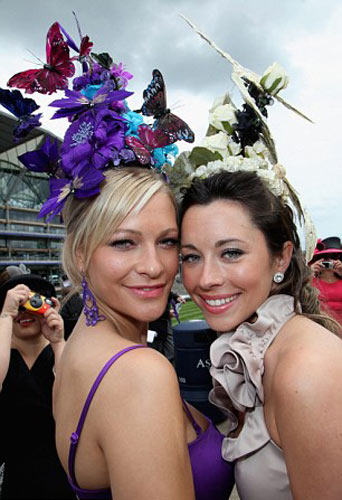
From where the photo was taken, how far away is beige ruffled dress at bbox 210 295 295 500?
4.73ft

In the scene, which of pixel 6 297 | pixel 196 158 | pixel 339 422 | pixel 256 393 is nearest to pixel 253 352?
pixel 256 393

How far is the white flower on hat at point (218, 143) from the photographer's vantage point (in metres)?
2.03

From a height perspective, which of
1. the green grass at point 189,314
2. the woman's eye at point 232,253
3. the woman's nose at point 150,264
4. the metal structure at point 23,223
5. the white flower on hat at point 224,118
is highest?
the metal structure at point 23,223

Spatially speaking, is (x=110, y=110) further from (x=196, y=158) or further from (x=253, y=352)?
(x=253, y=352)

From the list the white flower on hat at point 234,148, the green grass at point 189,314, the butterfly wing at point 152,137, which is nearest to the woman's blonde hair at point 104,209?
the butterfly wing at point 152,137

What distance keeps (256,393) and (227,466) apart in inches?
14.9

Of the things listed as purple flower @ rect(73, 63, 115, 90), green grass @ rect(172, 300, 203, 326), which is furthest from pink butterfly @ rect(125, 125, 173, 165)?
green grass @ rect(172, 300, 203, 326)

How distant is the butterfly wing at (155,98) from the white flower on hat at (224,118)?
0.30 m

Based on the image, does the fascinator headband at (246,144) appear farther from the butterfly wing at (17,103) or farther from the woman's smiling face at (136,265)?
the butterfly wing at (17,103)

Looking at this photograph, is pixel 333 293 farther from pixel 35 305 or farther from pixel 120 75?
pixel 120 75

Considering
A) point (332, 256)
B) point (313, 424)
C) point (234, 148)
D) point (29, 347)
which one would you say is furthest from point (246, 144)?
point (332, 256)

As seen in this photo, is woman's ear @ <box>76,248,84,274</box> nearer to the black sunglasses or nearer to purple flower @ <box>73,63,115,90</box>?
purple flower @ <box>73,63,115,90</box>

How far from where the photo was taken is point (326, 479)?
1.21m

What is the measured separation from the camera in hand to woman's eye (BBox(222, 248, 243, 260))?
4.81 feet
